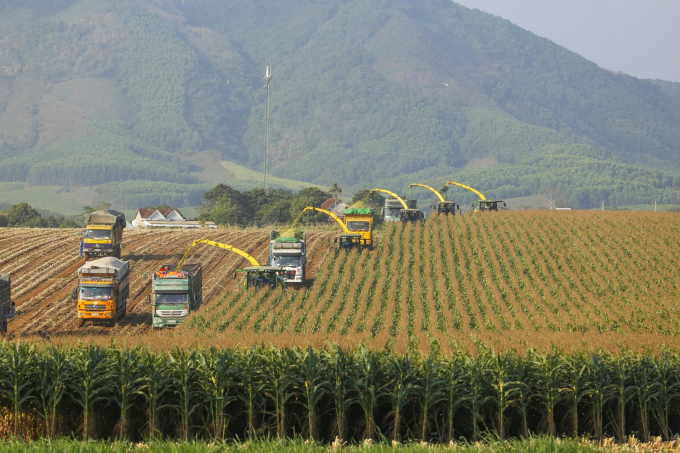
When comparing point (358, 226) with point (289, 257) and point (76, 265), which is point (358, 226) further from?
point (76, 265)

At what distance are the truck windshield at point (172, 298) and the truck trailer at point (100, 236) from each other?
562 inches

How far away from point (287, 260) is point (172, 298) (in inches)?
373

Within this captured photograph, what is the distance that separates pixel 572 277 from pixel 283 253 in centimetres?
1885

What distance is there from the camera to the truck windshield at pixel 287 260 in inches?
1795

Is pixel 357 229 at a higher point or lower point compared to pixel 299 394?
higher

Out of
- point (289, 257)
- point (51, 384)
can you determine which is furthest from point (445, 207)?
point (51, 384)

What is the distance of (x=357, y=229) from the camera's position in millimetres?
57406

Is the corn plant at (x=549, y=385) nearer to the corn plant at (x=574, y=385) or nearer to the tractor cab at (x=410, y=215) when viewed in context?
the corn plant at (x=574, y=385)

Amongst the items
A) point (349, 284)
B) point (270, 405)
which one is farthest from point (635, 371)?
point (349, 284)

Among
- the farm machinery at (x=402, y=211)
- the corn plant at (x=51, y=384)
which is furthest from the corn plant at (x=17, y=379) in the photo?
the farm machinery at (x=402, y=211)

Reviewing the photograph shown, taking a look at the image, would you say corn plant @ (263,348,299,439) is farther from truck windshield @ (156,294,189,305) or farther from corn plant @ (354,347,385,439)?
truck windshield @ (156,294,189,305)

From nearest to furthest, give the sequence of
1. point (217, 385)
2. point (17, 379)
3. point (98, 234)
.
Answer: point (17, 379), point (217, 385), point (98, 234)

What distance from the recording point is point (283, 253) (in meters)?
45.6

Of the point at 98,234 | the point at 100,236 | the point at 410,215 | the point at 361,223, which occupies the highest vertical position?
the point at 410,215
